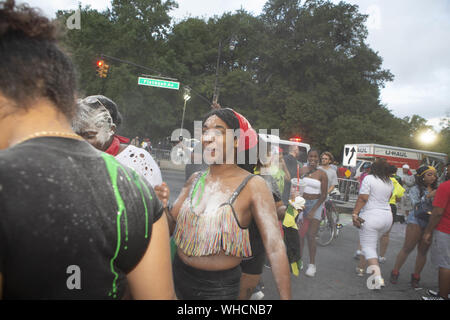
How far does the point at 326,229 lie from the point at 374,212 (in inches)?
109

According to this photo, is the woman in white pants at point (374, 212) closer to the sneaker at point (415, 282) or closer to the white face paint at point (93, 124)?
the sneaker at point (415, 282)

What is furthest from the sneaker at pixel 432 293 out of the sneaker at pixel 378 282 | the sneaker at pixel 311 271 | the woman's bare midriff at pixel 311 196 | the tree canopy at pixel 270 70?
the tree canopy at pixel 270 70

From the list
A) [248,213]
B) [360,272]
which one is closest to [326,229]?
[360,272]

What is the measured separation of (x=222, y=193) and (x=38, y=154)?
4.20 ft

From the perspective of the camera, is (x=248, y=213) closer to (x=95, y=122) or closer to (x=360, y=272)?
(x=95, y=122)

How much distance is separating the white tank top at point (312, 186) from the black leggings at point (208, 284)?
13.4ft

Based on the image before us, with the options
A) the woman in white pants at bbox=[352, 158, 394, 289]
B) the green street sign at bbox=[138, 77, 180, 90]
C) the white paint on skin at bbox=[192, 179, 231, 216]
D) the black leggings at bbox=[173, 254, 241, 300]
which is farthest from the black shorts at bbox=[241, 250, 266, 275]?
the green street sign at bbox=[138, 77, 180, 90]

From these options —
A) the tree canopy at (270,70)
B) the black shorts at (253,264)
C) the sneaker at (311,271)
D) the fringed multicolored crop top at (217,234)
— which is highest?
the tree canopy at (270,70)

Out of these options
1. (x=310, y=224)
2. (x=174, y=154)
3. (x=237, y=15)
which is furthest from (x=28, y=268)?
(x=237, y=15)

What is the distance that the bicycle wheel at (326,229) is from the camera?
6.95m

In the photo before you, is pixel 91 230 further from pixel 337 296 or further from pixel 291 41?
pixel 291 41

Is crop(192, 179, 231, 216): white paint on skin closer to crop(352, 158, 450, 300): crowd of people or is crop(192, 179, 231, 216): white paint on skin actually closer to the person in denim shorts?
crop(352, 158, 450, 300): crowd of people

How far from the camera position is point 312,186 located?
570 cm

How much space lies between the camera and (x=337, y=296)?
422 centimetres
